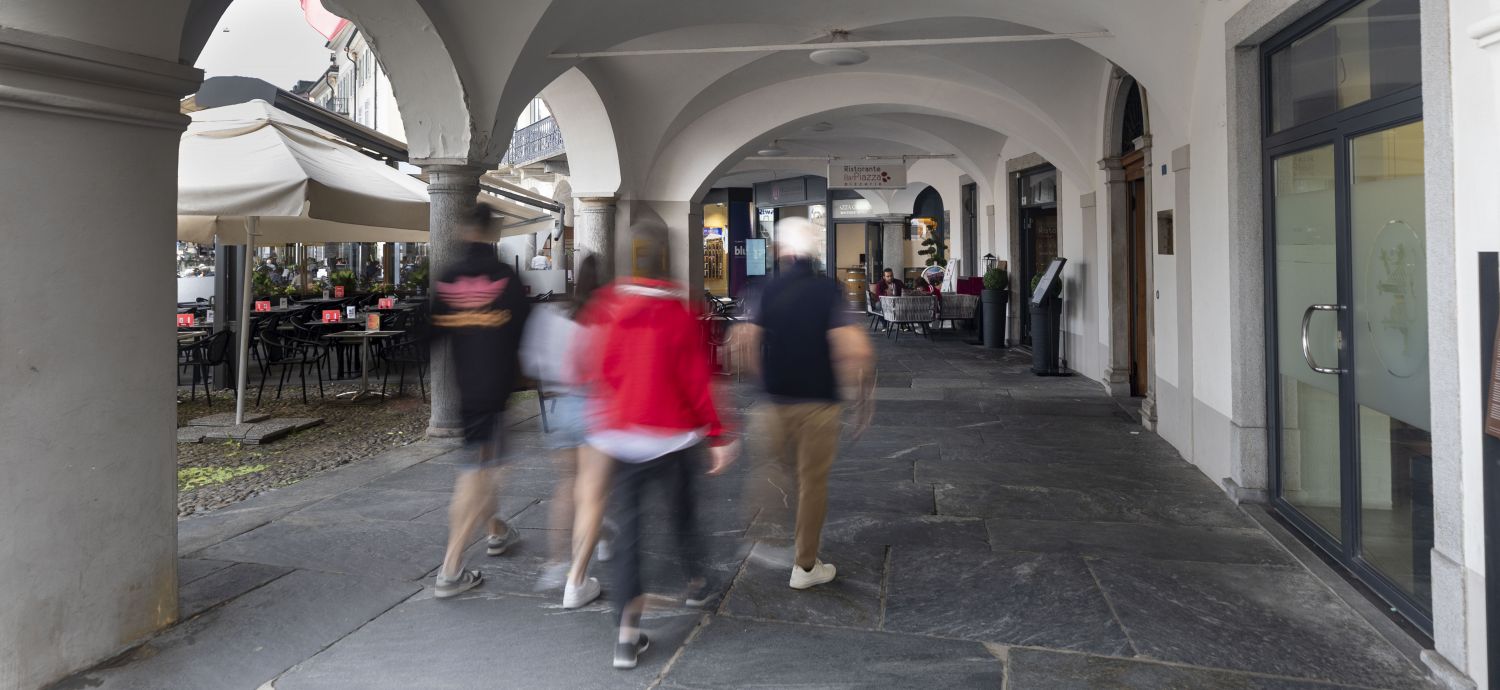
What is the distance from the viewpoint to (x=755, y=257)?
23.9 m

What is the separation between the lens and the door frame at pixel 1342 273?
327cm

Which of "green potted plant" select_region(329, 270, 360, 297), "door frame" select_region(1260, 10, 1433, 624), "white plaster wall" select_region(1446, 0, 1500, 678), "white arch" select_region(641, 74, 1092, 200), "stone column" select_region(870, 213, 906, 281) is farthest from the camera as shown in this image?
"stone column" select_region(870, 213, 906, 281)

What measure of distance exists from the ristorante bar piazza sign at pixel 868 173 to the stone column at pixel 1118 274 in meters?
5.50

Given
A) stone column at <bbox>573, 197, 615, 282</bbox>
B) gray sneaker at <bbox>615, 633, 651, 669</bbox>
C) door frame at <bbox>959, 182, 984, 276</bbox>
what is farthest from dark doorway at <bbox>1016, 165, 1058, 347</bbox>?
gray sneaker at <bbox>615, 633, 651, 669</bbox>

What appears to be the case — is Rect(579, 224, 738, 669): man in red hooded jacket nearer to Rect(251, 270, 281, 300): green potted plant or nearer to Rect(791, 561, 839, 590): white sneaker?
Rect(791, 561, 839, 590): white sneaker

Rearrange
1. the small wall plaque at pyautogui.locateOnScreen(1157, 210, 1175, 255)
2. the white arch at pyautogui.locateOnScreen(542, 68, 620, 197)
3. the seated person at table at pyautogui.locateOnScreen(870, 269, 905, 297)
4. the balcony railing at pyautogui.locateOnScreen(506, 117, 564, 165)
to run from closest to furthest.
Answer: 1. the small wall plaque at pyautogui.locateOnScreen(1157, 210, 1175, 255)
2. the white arch at pyautogui.locateOnScreen(542, 68, 620, 197)
3. the seated person at table at pyautogui.locateOnScreen(870, 269, 905, 297)
4. the balcony railing at pyautogui.locateOnScreen(506, 117, 564, 165)

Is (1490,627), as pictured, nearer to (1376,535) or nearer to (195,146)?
(1376,535)

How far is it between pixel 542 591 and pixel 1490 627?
3083mm

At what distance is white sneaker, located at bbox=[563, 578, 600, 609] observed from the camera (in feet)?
11.1

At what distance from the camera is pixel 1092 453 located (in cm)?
614

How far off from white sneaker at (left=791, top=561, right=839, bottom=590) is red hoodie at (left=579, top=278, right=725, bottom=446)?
981mm

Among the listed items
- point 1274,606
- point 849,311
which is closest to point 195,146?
point 849,311

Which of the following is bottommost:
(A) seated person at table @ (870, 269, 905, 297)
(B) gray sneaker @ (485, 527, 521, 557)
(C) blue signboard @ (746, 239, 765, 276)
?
(B) gray sneaker @ (485, 527, 521, 557)

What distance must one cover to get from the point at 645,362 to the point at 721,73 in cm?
809
